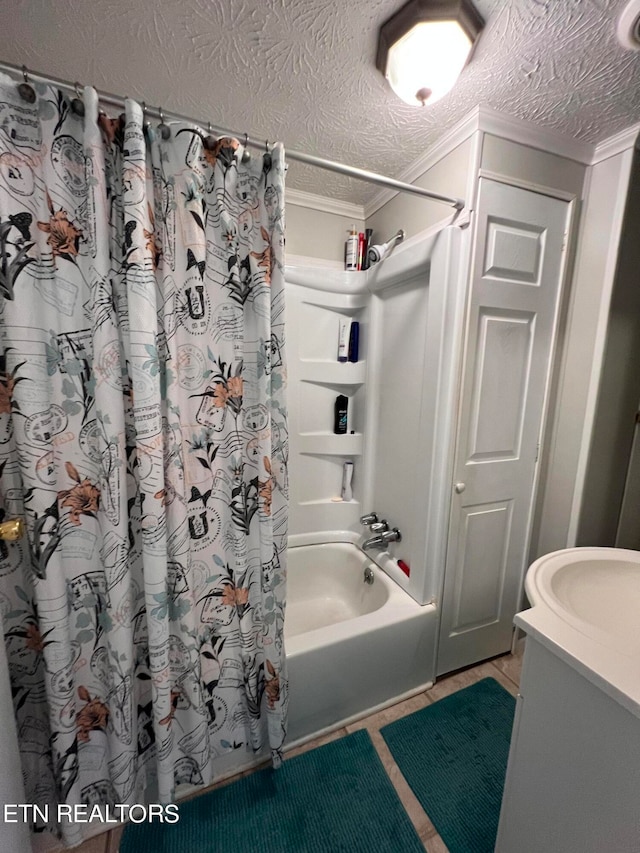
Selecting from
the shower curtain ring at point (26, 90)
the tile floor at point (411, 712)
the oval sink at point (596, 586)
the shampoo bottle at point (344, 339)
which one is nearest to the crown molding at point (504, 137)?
the shampoo bottle at point (344, 339)

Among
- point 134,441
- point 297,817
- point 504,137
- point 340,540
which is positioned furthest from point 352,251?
point 297,817

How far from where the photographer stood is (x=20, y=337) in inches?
30.1

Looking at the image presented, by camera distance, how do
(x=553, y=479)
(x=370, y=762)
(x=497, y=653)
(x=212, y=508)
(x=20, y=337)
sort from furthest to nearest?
(x=497, y=653), (x=553, y=479), (x=370, y=762), (x=212, y=508), (x=20, y=337)

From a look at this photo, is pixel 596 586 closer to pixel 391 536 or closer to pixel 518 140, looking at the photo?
pixel 391 536

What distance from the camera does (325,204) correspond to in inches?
68.7

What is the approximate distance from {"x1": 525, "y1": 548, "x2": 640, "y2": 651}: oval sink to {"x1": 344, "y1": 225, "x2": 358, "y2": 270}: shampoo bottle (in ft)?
5.08

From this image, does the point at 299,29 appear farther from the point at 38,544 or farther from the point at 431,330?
the point at 38,544

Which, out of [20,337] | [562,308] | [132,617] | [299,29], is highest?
[299,29]

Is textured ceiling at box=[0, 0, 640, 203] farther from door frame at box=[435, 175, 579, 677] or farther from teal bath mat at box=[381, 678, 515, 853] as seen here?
teal bath mat at box=[381, 678, 515, 853]

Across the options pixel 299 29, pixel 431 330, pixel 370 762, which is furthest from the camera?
pixel 431 330

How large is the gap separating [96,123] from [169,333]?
48 centimetres

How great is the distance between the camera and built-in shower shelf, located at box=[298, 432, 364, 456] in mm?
1904

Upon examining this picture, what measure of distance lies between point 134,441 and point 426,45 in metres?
1.29

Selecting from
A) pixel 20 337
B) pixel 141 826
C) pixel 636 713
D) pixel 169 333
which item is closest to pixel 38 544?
pixel 20 337
